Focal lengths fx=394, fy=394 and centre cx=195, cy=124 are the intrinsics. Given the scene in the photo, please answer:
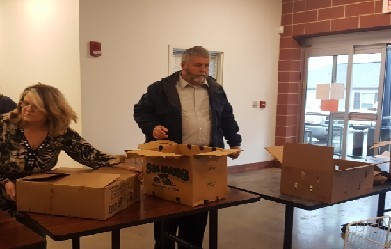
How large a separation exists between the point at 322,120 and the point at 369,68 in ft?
3.38

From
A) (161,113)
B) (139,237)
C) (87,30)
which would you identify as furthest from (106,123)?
(161,113)

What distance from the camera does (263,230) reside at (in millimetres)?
3611

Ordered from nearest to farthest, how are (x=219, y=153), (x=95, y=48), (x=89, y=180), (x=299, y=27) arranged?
(x=89, y=180) → (x=219, y=153) → (x=95, y=48) → (x=299, y=27)

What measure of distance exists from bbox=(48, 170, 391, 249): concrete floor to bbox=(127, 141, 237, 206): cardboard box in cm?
79

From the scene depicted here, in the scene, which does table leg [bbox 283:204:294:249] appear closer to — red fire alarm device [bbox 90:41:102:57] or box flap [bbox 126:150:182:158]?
box flap [bbox 126:150:182:158]

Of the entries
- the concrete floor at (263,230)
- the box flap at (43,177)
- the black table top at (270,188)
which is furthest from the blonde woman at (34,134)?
the concrete floor at (263,230)

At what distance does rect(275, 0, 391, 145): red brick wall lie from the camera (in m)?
5.05

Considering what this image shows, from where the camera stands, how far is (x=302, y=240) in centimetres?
338

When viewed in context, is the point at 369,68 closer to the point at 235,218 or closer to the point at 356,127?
the point at 356,127

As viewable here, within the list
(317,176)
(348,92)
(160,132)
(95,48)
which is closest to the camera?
(317,176)

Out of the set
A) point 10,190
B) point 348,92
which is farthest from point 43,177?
point 348,92

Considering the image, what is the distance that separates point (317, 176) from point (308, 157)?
112mm

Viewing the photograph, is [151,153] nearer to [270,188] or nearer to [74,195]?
[74,195]

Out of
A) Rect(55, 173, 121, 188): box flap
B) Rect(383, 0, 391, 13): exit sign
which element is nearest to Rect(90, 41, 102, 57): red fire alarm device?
Rect(55, 173, 121, 188): box flap
